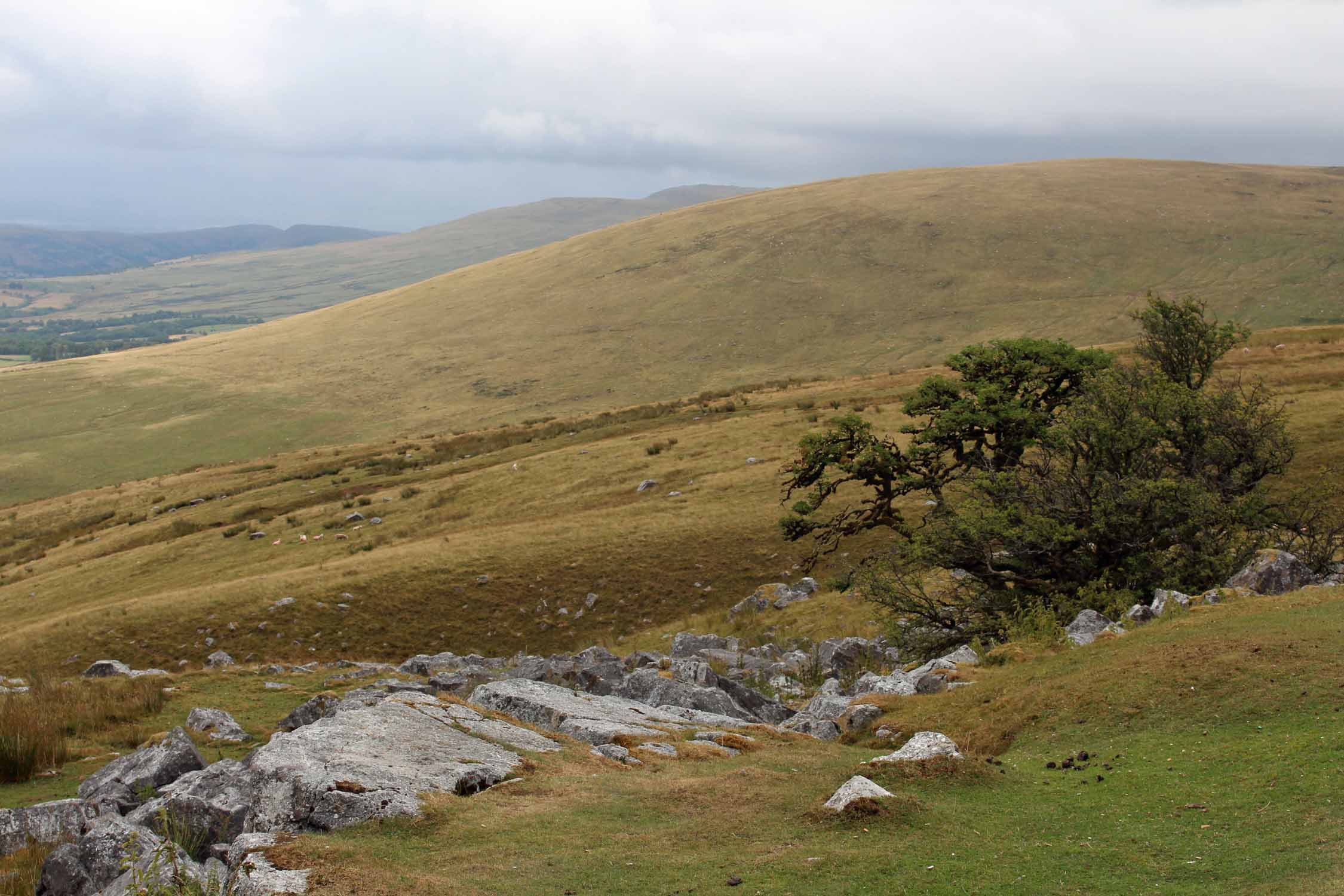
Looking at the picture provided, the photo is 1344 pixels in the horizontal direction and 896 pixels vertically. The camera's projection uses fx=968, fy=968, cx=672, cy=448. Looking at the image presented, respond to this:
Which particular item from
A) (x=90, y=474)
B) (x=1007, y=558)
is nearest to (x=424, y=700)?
(x=1007, y=558)

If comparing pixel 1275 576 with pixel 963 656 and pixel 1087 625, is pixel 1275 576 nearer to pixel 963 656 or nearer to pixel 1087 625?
pixel 1087 625

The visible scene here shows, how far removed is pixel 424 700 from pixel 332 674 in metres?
10.2

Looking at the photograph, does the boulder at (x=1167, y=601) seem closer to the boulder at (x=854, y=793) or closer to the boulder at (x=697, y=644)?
the boulder at (x=854, y=793)

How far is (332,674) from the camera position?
25031 millimetres

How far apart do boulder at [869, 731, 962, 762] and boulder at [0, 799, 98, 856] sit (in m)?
10.1

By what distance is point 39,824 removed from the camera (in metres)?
11.6

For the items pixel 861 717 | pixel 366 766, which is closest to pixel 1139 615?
pixel 861 717

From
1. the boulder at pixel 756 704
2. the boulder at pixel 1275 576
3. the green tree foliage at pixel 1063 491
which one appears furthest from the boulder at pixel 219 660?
the boulder at pixel 1275 576

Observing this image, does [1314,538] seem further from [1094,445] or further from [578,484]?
[578,484]

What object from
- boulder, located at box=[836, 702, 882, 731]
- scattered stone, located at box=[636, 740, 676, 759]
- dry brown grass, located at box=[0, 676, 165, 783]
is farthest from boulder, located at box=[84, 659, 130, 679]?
boulder, located at box=[836, 702, 882, 731]

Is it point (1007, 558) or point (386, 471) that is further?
point (386, 471)

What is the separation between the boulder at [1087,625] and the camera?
68.1 ft

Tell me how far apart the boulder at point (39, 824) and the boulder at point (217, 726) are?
200 inches

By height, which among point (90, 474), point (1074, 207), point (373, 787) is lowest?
point (90, 474)
